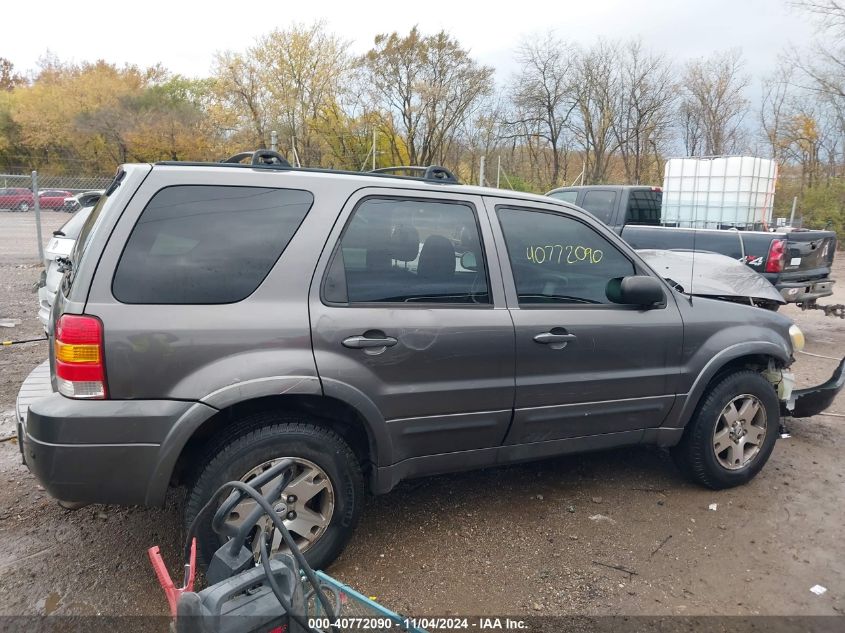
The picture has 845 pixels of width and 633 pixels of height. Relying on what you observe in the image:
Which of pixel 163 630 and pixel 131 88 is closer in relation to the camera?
pixel 163 630

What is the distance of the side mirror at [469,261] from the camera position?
3.04 metres

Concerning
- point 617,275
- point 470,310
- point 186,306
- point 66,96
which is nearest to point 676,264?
point 617,275

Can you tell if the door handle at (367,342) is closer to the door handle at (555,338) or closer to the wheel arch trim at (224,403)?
the wheel arch trim at (224,403)

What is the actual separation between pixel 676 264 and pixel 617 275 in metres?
2.08

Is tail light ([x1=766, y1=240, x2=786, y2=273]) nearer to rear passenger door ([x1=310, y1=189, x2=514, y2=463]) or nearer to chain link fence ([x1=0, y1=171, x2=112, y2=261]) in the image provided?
rear passenger door ([x1=310, y1=189, x2=514, y2=463])

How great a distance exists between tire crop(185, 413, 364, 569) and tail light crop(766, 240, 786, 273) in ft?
21.6

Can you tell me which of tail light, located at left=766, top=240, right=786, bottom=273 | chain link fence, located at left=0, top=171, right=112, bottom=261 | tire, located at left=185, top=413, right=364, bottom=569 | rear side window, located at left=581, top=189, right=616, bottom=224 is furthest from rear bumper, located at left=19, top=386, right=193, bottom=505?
chain link fence, located at left=0, top=171, right=112, bottom=261

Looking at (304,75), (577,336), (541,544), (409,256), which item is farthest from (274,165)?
(304,75)

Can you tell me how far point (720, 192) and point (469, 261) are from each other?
23.1 ft

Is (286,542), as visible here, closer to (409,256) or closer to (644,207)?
(409,256)

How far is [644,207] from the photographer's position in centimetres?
970

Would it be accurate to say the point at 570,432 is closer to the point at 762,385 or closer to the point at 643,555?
the point at 643,555

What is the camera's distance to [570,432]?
10.7 feet

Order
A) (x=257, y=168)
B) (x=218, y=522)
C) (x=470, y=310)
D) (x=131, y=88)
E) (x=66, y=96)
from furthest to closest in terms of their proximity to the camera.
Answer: (x=131, y=88) → (x=66, y=96) → (x=470, y=310) → (x=257, y=168) → (x=218, y=522)
